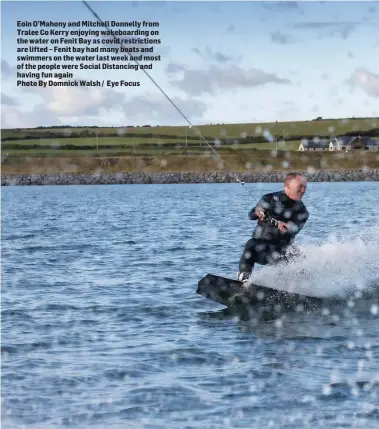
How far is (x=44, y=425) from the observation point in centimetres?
978

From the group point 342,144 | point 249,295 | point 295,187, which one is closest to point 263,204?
point 295,187

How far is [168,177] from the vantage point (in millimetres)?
130000

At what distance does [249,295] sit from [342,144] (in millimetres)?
139106

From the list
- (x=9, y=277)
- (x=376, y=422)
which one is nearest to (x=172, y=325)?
(x=376, y=422)

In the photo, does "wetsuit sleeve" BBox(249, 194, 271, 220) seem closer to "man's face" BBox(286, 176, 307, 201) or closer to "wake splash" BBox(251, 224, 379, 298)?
"man's face" BBox(286, 176, 307, 201)

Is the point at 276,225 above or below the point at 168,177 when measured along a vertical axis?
below

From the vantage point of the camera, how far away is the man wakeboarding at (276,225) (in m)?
15.4

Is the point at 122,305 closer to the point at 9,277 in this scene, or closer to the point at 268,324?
the point at 268,324

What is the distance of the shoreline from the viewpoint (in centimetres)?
12594

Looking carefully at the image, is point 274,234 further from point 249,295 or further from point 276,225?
point 249,295

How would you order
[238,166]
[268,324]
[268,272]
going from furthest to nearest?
[238,166]
[268,272]
[268,324]

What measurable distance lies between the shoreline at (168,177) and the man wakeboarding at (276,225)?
107m

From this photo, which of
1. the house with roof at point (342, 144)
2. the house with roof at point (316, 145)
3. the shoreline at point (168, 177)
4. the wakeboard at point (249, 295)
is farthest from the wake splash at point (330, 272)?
the house with roof at point (316, 145)

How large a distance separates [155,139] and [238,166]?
2678cm
